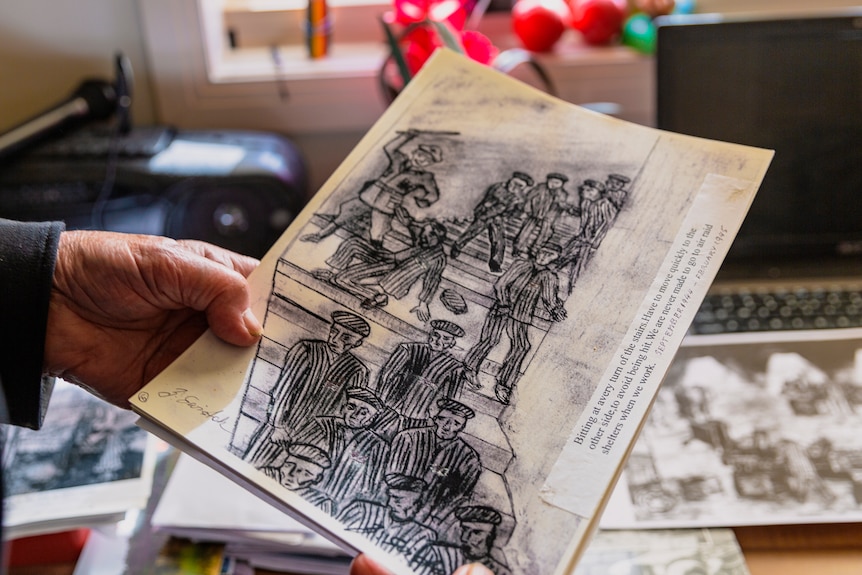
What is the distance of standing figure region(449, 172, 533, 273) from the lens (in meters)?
0.64

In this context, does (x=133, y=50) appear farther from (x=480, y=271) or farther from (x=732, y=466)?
(x=732, y=466)

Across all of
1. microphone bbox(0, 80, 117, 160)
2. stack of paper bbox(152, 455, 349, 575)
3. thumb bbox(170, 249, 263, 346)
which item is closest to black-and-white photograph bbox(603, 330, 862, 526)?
stack of paper bbox(152, 455, 349, 575)

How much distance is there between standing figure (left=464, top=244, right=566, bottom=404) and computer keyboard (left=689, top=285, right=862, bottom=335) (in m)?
0.32

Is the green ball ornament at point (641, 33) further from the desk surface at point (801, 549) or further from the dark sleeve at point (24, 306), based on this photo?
the dark sleeve at point (24, 306)

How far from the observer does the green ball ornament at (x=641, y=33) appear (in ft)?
3.84

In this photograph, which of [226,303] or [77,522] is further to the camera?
[77,522]

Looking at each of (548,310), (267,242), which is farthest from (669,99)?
(267,242)

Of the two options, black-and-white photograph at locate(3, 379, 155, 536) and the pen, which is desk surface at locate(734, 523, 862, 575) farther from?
the pen

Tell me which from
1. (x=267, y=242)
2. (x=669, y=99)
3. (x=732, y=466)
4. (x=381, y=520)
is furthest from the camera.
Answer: (x=267, y=242)

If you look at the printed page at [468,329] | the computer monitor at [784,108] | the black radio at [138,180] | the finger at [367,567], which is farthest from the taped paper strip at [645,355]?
the black radio at [138,180]

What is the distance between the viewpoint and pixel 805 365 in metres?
0.82

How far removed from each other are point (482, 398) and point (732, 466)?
1.00ft

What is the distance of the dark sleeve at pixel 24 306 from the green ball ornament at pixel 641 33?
88 cm

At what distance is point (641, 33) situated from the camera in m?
1.17
